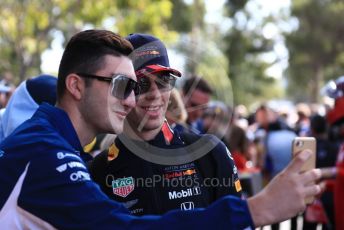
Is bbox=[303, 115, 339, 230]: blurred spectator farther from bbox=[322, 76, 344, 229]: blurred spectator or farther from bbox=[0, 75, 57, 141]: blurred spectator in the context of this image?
bbox=[0, 75, 57, 141]: blurred spectator

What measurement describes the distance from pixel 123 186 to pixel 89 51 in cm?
66

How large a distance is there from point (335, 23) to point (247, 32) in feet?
23.5

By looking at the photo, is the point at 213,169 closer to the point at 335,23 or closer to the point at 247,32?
the point at 247,32

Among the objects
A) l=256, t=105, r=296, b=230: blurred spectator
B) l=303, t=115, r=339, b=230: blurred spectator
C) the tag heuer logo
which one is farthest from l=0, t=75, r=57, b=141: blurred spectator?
l=256, t=105, r=296, b=230: blurred spectator

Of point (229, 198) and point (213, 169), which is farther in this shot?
point (213, 169)

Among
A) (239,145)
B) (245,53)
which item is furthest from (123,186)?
(245,53)

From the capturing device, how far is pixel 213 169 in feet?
9.70

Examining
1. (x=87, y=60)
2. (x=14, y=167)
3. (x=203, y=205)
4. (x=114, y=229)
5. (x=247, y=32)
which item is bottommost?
(x=247, y=32)

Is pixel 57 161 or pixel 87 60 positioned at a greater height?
pixel 87 60

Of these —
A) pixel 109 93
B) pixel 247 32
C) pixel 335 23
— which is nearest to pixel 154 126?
pixel 109 93

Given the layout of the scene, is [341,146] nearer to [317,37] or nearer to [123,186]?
A: [123,186]

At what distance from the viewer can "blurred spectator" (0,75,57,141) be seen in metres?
4.11

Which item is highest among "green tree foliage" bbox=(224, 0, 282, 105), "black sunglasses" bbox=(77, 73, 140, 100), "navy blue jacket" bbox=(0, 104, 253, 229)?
"black sunglasses" bbox=(77, 73, 140, 100)

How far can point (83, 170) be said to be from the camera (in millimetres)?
2217
